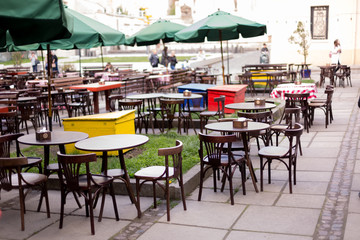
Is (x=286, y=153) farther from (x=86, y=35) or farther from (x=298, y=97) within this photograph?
(x=86, y=35)

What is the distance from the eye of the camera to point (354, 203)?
568cm

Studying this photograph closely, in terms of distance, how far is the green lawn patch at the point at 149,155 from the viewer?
711 cm

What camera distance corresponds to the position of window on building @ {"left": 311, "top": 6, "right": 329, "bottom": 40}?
2636 centimetres

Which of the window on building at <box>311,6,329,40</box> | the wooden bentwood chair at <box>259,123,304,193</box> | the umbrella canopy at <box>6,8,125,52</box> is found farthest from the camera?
the window on building at <box>311,6,329,40</box>

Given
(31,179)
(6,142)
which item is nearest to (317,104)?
(6,142)

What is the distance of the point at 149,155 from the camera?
7727 mm

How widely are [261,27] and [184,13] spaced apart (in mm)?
74490

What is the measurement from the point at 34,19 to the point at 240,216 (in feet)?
10.1

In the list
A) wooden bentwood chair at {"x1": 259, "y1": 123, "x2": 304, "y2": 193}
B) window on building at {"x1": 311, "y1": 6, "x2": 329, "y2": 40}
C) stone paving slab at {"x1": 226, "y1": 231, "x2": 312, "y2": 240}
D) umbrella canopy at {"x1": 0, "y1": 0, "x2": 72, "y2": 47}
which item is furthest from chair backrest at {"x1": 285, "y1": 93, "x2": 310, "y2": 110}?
window on building at {"x1": 311, "y1": 6, "x2": 329, "y2": 40}

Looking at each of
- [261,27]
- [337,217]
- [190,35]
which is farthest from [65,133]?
[261,27]

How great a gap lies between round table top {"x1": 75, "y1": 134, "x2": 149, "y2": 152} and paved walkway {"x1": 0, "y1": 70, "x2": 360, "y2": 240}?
2.71 feet

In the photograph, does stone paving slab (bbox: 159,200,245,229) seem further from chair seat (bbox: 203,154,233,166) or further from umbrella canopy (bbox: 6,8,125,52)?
umbrella canopy (bbox: 6,8,125,52)

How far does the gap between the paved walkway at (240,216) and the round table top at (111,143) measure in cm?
83

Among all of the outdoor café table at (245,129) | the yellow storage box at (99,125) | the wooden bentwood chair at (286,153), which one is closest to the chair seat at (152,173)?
the outdoor café table at (245,129)
